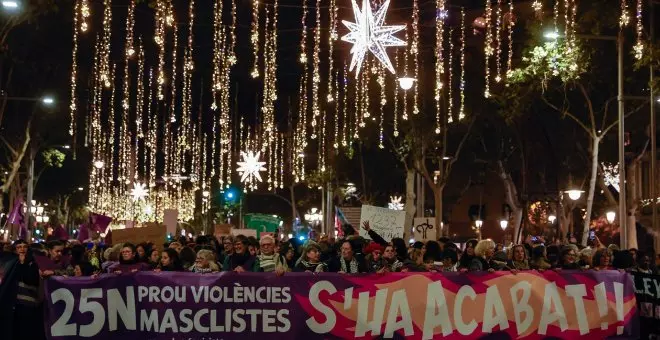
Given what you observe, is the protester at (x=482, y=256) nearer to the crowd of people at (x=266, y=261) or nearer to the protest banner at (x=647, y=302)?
the crowd of people at (x=266, y=261)

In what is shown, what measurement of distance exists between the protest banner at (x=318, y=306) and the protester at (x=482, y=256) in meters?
0.75

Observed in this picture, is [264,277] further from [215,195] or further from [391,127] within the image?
[215,195]

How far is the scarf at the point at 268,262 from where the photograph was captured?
12.0 m

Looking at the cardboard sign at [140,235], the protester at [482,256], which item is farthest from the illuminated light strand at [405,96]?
the protester at [482,256]

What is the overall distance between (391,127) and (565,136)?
7788 millimetres

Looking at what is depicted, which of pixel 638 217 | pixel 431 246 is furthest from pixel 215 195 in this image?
pixel 431 246

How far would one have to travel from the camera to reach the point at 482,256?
41.5 feet

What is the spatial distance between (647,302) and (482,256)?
82.2 inches

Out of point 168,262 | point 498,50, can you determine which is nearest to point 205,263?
point 168,262

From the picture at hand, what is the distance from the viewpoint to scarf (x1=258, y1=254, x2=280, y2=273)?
12.0 m

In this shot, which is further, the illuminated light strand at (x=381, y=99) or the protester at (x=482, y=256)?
the illuminated light strand at (x=381, y=99)

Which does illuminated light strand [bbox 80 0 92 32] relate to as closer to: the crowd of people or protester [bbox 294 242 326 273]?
the crowd of people

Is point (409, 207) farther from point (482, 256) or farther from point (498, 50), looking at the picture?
point (482, 256)

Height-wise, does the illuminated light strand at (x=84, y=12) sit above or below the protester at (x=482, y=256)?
above
